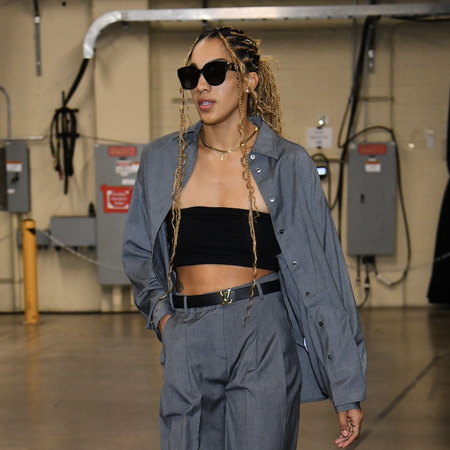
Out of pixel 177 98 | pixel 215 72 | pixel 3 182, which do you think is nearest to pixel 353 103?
pixel 177 98

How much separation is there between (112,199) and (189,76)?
4.75 m

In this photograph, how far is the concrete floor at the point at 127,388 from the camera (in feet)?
11.8

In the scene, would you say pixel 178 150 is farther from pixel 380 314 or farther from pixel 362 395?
pixel 380 314

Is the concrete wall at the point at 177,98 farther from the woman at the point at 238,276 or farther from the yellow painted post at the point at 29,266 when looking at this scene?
the woman at the point at 238,276

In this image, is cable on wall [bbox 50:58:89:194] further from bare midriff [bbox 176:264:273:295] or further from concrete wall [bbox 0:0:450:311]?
bare midriff [bbox 176:264:273:295]

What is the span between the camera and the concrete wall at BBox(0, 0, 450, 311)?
261 inches

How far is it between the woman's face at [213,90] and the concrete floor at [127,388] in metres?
2.18

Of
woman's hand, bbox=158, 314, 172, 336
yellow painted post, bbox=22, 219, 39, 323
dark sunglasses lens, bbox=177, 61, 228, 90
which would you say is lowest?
yellow painted post, bbox=22, 219, 39, 323

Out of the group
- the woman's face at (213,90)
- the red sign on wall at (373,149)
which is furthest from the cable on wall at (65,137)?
the woman's face at (213,90)

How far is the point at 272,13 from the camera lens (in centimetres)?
600

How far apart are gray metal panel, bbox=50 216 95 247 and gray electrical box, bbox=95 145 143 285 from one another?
75mm

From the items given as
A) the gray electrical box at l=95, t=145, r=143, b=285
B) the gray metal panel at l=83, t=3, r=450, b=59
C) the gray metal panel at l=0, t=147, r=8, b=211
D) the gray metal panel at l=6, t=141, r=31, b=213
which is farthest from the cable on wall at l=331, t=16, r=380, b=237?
the gray metal panel at l=0, t=147, r=8, b=211

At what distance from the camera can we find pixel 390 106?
675cm

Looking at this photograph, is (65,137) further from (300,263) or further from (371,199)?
(300,263)
